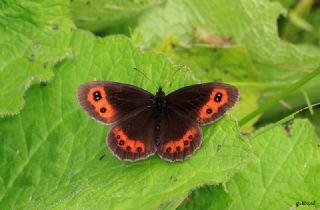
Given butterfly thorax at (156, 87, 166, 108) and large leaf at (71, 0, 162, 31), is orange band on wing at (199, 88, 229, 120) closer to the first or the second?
butterfly thorax at (156, 87, 166, 108)

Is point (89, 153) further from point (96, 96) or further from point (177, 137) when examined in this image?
point (177, 137)

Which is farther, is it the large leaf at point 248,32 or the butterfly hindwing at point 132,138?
the large leaf at point 248,32

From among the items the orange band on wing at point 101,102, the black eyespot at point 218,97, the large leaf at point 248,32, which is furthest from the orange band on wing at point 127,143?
the large leaf at point 248,32

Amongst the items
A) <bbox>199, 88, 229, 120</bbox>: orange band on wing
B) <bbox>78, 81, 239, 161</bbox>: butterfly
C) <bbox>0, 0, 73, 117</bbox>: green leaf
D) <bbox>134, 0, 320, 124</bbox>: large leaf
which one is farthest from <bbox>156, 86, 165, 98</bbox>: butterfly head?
<bbox>134, 0, 320, 124</bbox>: large leaf

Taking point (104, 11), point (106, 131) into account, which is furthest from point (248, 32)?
point (106, 131)

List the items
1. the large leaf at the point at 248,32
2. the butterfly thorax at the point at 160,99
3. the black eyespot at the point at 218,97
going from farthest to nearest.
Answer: the large leaf at the point at 248,32
the butterfly thorax at the point at 160,99
the black eyespot at the point at 218,97

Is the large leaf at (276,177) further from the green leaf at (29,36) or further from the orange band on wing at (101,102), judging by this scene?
the green leaf at (29,36)
